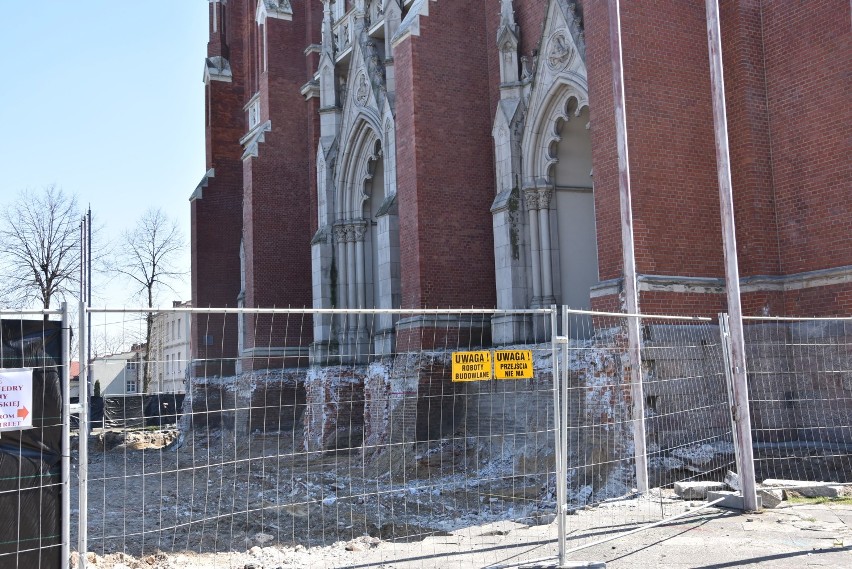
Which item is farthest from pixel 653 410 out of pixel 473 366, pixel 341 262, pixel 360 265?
pixel 341 262

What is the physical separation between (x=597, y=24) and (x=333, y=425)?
11.1 metres

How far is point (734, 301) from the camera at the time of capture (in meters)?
9.01

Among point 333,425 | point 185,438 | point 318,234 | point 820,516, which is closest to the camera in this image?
point 820,516

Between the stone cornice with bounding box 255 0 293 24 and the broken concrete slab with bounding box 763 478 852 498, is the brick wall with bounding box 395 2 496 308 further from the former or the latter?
the stone cornice with bounding box 255 0 293 24

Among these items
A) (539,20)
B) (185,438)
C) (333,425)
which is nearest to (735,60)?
(539,20)

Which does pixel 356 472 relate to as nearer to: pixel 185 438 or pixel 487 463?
pixel 487 463

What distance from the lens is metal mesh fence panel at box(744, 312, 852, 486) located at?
11961 mm

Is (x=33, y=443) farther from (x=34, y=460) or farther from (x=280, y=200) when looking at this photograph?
(x=280, y=200)

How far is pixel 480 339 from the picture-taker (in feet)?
58.9

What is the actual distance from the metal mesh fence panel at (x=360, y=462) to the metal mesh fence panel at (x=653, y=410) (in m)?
0.69

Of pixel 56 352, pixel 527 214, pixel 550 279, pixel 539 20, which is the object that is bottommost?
pixel 56 352

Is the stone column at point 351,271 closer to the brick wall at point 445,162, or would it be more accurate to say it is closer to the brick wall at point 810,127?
the brick wall at point 445,162

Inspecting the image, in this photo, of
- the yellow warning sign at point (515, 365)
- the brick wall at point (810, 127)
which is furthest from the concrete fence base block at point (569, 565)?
the brick wall at point (810, 127)

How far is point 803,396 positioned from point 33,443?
36.3ft
